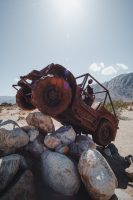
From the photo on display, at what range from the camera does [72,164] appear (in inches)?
256

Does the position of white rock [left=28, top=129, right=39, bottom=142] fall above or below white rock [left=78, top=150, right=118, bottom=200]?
above

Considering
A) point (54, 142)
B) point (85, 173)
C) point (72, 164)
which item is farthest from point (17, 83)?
point (85, 173)

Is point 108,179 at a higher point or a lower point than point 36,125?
lower

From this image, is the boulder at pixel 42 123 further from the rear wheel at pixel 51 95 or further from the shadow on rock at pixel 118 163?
the shadow on rock at pixel 118 163

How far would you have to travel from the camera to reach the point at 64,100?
6973mm

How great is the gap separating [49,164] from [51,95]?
186cm

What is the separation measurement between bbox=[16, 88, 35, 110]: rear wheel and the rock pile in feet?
3.70

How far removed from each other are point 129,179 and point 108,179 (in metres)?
2.42

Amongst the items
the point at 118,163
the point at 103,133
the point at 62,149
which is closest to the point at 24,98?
the point at 62,149

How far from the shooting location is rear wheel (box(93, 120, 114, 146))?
9.45m

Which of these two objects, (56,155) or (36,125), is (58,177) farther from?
(36,125)

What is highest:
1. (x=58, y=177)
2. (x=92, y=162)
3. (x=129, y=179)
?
(x=92, y=162)

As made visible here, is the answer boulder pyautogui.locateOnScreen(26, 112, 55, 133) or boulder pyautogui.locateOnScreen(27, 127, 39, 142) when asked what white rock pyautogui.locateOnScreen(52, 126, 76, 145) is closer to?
boulder pyautogui.locateOnScreen(26, 112, 55, 133)

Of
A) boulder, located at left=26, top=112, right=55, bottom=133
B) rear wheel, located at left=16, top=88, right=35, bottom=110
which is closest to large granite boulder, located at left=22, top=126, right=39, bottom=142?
boulder, located at left=26, top=112, right=55, bottom=133
